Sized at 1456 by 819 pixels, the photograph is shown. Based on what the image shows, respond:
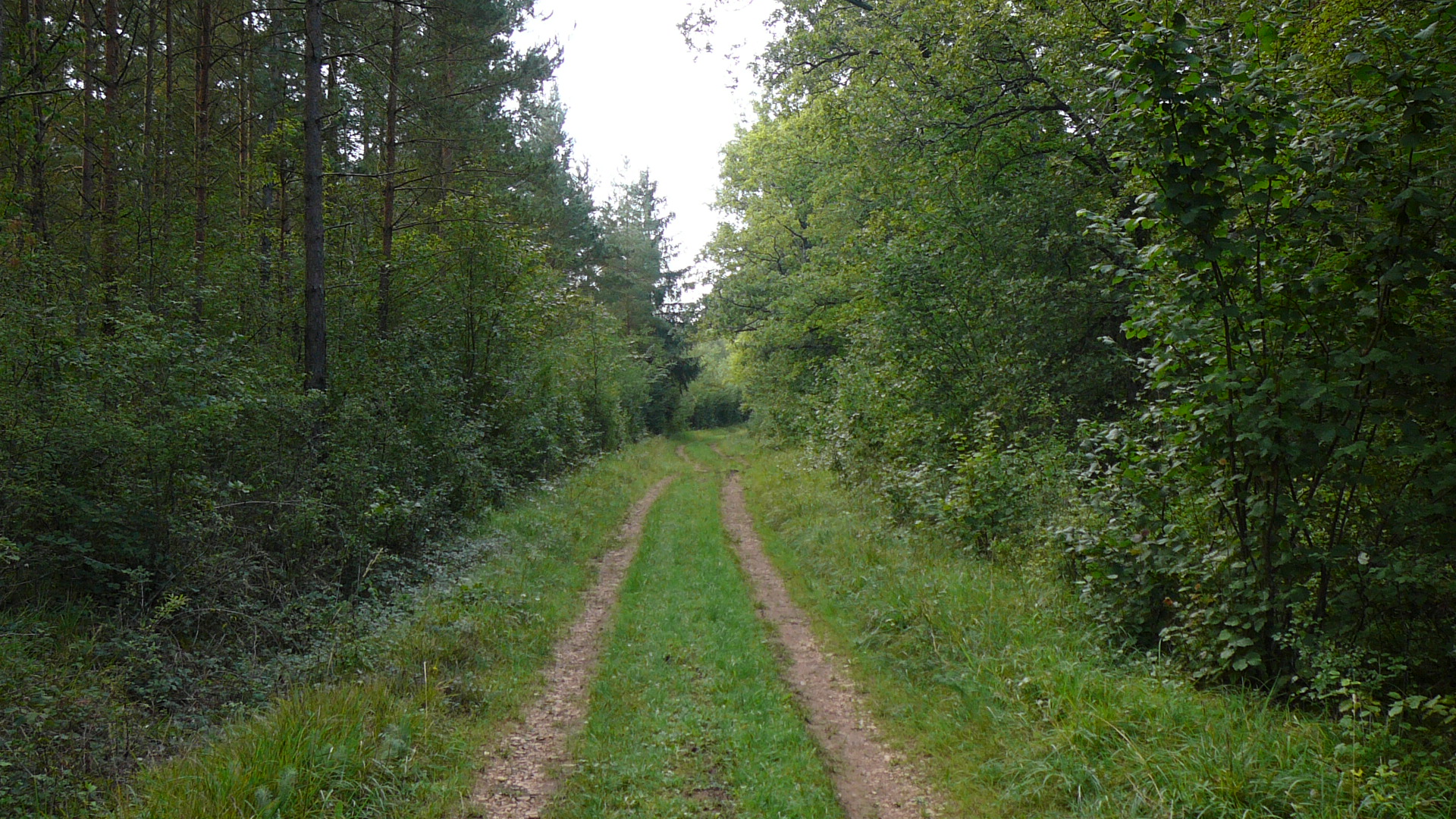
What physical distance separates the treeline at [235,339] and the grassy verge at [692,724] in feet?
9.81

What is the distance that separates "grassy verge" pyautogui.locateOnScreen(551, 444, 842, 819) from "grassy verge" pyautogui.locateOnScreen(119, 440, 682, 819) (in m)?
0.89

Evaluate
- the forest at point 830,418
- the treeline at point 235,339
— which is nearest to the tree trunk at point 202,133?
the treeline at point 235,339

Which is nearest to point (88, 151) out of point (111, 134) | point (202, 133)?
point (111, 134)

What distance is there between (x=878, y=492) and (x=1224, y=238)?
9009mm

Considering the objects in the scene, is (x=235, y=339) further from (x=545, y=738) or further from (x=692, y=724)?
(x=692, y=724)

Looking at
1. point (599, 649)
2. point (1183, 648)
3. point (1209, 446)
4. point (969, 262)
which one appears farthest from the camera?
point (969, 262)

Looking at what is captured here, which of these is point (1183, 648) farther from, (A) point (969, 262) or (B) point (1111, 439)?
(A) point (969, 262)

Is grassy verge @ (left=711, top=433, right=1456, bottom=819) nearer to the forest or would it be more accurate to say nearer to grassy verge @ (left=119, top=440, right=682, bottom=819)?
the forest

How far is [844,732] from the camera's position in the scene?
624cm

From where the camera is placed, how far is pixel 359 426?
33.1 feet

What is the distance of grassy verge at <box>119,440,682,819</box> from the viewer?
4.34 meters

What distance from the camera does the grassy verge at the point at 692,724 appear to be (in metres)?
5.02

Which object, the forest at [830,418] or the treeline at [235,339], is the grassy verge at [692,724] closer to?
the forest at [830,418]

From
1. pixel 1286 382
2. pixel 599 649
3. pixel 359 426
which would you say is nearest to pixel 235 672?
pixel 599 649
